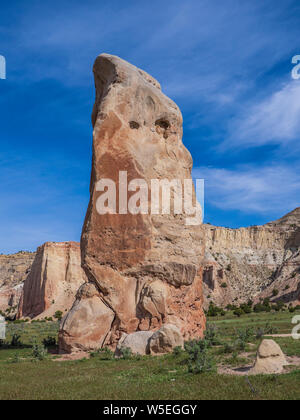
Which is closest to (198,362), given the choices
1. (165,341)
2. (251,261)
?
(165,341)

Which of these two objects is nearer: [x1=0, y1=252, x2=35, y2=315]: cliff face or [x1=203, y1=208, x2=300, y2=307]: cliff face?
[x1=203, y1=208, x2=300, y2=307]: cliff face

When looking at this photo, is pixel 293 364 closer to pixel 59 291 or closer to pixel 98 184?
pixel 98 184

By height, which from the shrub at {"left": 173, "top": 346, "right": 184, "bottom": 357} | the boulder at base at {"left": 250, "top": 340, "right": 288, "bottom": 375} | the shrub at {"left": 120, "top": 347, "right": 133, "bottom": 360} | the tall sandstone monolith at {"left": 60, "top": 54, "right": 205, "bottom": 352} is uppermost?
the tall sandstone monolith at {"left": 60, "top": 54, "right": 205, "bottom": 352}

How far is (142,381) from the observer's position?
348 inches

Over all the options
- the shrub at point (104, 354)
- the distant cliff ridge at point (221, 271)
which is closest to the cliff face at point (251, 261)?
the distant cliff ridge at point (221, 271)

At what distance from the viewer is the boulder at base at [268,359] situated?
8.90 meters

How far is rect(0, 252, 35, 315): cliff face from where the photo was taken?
232ft

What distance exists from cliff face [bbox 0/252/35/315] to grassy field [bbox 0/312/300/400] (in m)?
57.9

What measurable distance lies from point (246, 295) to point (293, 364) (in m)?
58.0

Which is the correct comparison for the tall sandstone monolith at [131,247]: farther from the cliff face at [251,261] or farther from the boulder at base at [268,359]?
the cliff face at [251,261]

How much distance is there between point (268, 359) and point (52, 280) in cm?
4961

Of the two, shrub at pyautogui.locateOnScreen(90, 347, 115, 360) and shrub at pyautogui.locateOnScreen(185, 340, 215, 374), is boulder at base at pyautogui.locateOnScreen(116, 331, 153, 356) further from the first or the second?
shrub at pyautogui.locateOnScreen(185, 340, 215, 374)

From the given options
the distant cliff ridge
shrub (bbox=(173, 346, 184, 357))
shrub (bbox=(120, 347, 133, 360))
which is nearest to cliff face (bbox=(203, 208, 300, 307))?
the distant cliff ridge

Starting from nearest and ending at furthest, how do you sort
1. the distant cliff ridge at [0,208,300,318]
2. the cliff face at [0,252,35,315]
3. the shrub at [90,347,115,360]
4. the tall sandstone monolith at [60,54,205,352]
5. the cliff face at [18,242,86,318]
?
the shrub at [90,347,115,360], the tall sandstone monolith at [60,54,205,352], the cliff face at [18,242,86,318], the distant cliff ridge at [0,208,300,318], the cliff face at [0,252,35,315]
